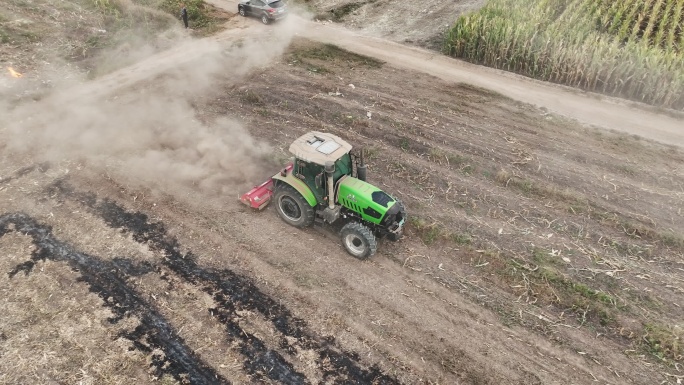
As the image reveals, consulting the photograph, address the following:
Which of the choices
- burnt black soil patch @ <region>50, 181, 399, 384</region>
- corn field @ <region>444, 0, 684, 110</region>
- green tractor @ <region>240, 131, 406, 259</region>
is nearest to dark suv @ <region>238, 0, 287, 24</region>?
corn field @ <region>444, 0, 684, 110</region>

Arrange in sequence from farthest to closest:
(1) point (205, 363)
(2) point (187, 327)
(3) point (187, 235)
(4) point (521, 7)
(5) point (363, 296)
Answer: (4) point (521, 7)
(3) point (187, 235)
(5) point (363, 296)
(2) point (187, 327)
(1) point (205, 363)

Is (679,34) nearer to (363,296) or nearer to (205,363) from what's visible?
(363,296)

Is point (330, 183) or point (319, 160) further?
point (330, 183)

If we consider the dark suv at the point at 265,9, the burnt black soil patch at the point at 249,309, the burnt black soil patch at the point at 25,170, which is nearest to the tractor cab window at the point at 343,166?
the burnt black soil patch at the point at 249,309

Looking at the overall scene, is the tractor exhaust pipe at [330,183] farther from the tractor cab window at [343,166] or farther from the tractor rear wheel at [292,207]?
the tractor rear wheel at [292,207]

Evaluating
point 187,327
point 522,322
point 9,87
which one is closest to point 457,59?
point 522,322

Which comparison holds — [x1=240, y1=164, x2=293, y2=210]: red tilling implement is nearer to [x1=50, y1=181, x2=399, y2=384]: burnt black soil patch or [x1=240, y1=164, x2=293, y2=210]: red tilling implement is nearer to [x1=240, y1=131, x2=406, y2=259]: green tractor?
[x1=240, y1=131, x2=406, y2=259]: green tractor

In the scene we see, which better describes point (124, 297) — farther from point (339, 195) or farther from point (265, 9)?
point (265, 9)

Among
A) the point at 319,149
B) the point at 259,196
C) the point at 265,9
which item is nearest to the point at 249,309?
the point at 259,196
